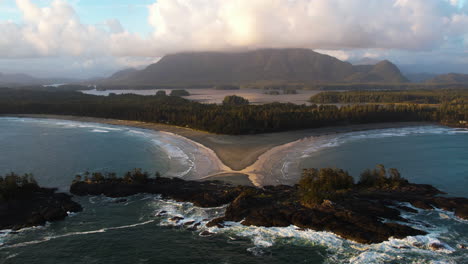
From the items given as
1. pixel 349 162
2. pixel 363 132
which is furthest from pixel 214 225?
pixel 363 132

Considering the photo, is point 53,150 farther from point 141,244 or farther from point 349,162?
point 349,162

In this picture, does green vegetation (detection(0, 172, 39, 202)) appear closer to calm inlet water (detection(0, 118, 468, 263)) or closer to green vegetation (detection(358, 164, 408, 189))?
calm inlet water (detection(0, 118, 468, 263))

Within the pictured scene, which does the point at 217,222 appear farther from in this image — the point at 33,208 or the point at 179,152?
the point at 179,152

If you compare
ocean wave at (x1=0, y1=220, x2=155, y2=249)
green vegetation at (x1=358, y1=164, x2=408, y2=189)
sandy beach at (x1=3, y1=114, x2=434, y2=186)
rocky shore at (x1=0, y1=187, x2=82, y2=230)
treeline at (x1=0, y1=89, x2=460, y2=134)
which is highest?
treeline at (x1=0, y1=89, x2=460, y2=134)

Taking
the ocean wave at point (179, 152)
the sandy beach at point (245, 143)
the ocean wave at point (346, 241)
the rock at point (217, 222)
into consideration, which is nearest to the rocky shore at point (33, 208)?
the ocean wave at point (346, 241)

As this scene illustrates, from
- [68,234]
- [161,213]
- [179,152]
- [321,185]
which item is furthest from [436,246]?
[179,152]

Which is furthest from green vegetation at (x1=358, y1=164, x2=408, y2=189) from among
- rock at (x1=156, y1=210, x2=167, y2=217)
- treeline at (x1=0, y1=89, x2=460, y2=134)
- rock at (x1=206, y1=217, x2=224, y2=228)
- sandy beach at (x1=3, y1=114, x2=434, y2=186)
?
treeline at (x1=0, y1=89, x2=460, y2=134)

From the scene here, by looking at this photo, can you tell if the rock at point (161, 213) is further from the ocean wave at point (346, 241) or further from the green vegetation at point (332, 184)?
the green vegetation at point (332, 184)
